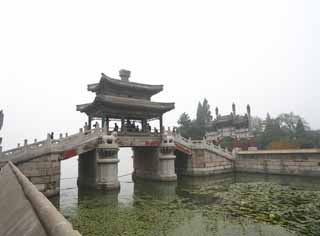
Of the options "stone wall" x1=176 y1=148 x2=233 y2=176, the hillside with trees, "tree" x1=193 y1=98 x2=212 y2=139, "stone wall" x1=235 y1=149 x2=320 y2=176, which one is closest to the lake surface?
"stone wall" x1=235 y1=149 x2=320 y2=176

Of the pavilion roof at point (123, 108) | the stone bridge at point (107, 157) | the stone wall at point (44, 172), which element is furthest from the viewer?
the pavilion roof at point (123, 108)

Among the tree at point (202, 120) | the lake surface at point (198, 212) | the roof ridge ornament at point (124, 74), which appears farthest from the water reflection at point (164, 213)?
the tree at point (202, 120)

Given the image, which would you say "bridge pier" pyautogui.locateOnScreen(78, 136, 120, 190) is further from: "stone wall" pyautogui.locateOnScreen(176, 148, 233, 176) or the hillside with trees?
the hillside with trees

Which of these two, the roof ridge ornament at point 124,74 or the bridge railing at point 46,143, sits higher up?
the roof ridge ornament at point 124,74

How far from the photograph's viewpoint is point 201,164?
→ 75.3ft

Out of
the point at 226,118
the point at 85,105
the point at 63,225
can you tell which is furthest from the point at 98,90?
the point at 226,118

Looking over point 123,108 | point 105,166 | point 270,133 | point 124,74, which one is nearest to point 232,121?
point 270,133

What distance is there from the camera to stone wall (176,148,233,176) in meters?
22.8

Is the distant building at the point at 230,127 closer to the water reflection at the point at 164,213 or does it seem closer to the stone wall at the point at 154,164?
the stone wall at the point at 154,164

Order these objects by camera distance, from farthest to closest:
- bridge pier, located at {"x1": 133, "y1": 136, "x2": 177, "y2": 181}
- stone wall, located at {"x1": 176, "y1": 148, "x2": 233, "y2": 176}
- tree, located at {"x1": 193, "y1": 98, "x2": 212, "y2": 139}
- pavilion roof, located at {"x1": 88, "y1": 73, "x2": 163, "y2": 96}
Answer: tree, located at {"x1": 193, "y1": 98, "x2": 212, "y2": 139} < stone wall, located at {"x1": 176, "y1": 148, "x2": 233, "y2": 176} < pavilion roof, located at {"x1": 88, "y1": 73, "x2": 163, "y2": 96} < bridge pier, located at {"x1": 133, "y1": 136, "x2": 177, "y2": 181}

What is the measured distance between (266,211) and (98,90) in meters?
17.5

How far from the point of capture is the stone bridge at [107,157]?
517 inches

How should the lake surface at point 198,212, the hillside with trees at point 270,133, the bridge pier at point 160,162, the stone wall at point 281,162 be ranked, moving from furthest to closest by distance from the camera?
1. the hillside with trees at point 270,133
2. the stone wall at point 281,162
3. the bridge pier at point 160,162
4. the lake surface at point 198,212

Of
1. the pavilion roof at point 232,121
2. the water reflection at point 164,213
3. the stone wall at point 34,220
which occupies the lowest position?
the water reflection at point 164,213
